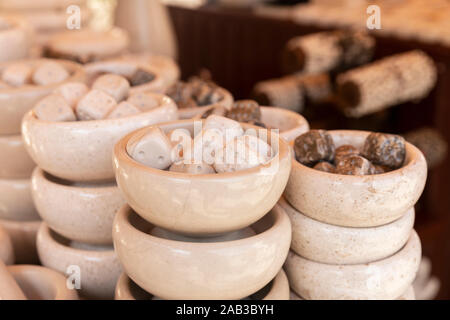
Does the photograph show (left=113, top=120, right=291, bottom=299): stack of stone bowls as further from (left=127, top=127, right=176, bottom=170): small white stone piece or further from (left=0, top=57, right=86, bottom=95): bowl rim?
(left=0, top=57, right=86, bottom=95): bowl rim

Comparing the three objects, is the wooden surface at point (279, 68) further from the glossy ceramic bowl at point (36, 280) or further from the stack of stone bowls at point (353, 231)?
the glossy ceramic bowl at point (36, 280)

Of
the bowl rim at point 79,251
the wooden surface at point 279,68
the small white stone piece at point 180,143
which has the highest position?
the small white stone piece at point 180,143

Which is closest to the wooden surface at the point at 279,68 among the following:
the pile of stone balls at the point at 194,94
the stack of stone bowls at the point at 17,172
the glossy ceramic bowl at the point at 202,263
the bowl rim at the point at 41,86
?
the pile of stone balls at the point at 194,94

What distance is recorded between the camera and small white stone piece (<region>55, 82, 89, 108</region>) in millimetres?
771

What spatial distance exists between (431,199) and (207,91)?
1.17 metres

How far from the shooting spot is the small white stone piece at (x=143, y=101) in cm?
76

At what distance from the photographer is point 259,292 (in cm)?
65

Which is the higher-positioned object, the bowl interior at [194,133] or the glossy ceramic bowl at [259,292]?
the bowl interior at [194,133]

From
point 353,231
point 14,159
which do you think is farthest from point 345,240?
point 14,159

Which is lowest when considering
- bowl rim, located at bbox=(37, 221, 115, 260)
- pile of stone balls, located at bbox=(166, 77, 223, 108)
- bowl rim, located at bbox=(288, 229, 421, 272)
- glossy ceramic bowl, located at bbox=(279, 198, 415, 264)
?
bowl rim, located at bbox=(37, 221, 115, 260)

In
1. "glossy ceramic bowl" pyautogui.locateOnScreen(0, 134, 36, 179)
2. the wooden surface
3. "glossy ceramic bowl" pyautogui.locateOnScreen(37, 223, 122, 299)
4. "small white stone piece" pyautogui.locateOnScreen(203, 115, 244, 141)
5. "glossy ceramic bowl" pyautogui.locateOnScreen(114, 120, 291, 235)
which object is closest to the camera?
"glossy ceramic bowl" pyautogui.locateOnScreen(114, 120, 291, 235)

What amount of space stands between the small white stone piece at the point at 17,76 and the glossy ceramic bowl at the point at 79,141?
9.2 inches

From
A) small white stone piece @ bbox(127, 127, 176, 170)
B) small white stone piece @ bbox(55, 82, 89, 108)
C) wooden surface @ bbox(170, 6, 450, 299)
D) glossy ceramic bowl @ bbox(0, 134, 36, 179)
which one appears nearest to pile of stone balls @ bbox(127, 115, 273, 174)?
small white stone piece @ bbox(127, 127, 176, 170)

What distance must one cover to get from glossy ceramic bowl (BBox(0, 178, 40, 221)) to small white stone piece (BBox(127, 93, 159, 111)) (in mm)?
269
